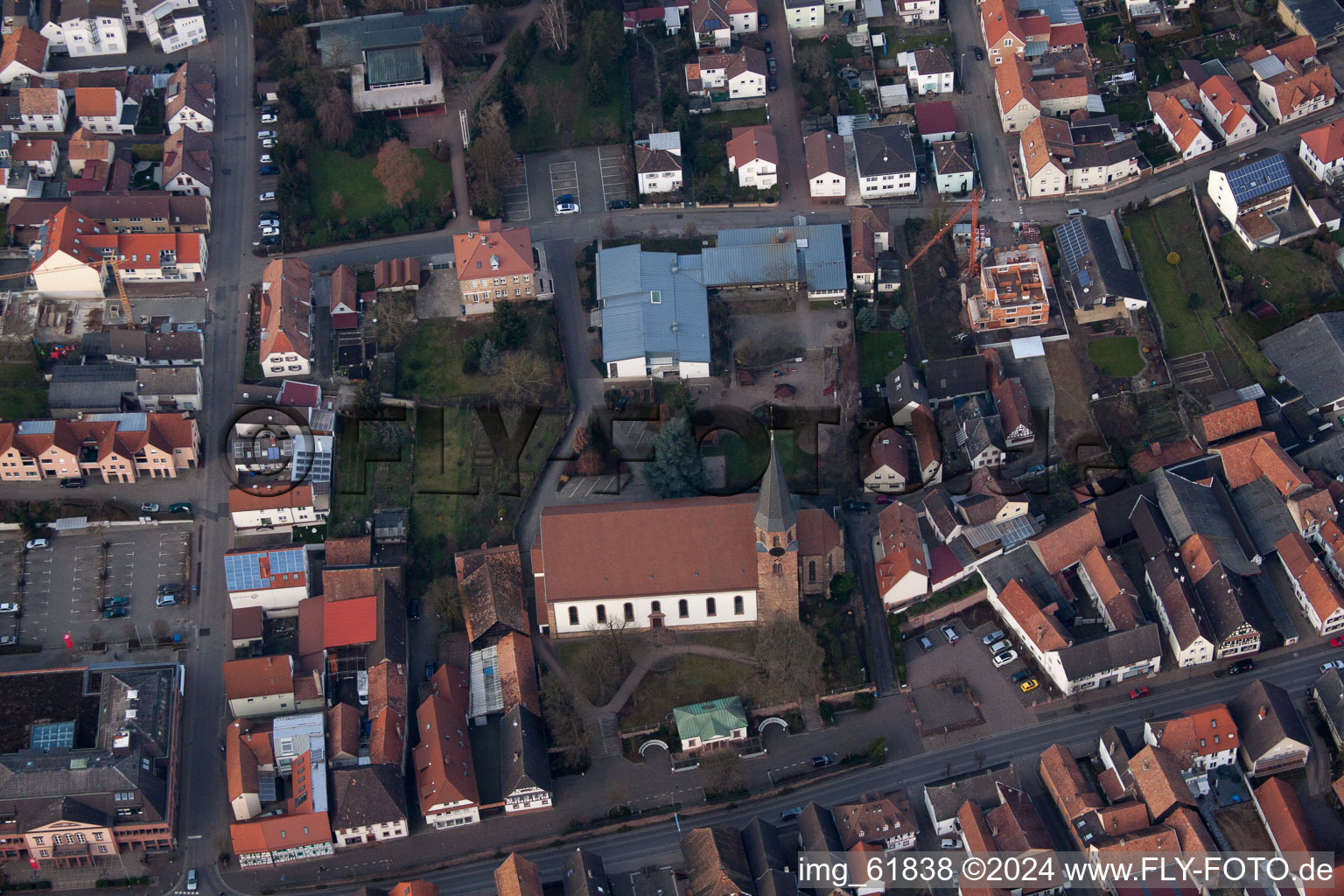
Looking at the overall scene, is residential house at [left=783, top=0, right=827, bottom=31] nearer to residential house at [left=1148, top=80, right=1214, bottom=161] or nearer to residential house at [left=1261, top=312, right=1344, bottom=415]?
residential house at [left=1148, top=80, right=1214, bottom=161]

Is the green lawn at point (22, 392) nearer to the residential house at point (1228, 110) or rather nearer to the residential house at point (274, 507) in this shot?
the residential house at point (274, 507)

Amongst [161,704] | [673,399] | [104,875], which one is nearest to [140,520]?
[161,704]

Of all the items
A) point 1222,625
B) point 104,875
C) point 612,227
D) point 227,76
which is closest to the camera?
point 104,875

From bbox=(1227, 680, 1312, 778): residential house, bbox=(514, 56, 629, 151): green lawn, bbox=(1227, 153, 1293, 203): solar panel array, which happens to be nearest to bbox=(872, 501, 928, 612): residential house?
bbox=(1227, 680, 1312, 778): residential house

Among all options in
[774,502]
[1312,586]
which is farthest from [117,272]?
[1312,586]

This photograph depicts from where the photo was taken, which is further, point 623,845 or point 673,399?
point 673,399

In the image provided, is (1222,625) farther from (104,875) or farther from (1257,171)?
(104,875)
